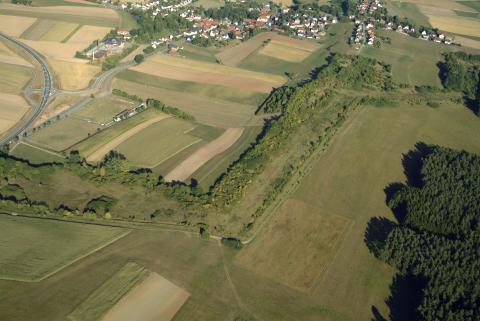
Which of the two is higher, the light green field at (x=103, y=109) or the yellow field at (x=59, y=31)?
the yellow field at (x=59, y=31)

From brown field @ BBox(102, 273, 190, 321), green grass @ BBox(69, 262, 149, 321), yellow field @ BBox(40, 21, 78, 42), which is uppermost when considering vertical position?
yellow field @ BBox(40, 21, 78, 42)

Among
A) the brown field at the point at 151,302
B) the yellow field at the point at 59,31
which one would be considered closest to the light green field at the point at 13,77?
the yellow field at the point at 59,31

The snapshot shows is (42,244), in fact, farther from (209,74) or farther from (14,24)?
(14,24)

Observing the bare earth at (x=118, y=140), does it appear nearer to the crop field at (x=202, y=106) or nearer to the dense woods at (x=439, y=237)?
the crop field at (x=202, y=106)

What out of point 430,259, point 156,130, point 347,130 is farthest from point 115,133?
point 430,259

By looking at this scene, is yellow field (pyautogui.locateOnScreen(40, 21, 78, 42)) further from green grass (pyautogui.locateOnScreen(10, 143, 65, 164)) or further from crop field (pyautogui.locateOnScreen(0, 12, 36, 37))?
green grass (pyautogui.locateOnScreen(10, 143, 65, 164))

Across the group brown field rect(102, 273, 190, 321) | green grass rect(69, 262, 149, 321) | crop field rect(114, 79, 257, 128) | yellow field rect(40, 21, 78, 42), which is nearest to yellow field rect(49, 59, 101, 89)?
crop field rect(114, 79, 257, 128)

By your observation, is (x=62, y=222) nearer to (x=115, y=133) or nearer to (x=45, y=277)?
(x=45, y=277)
